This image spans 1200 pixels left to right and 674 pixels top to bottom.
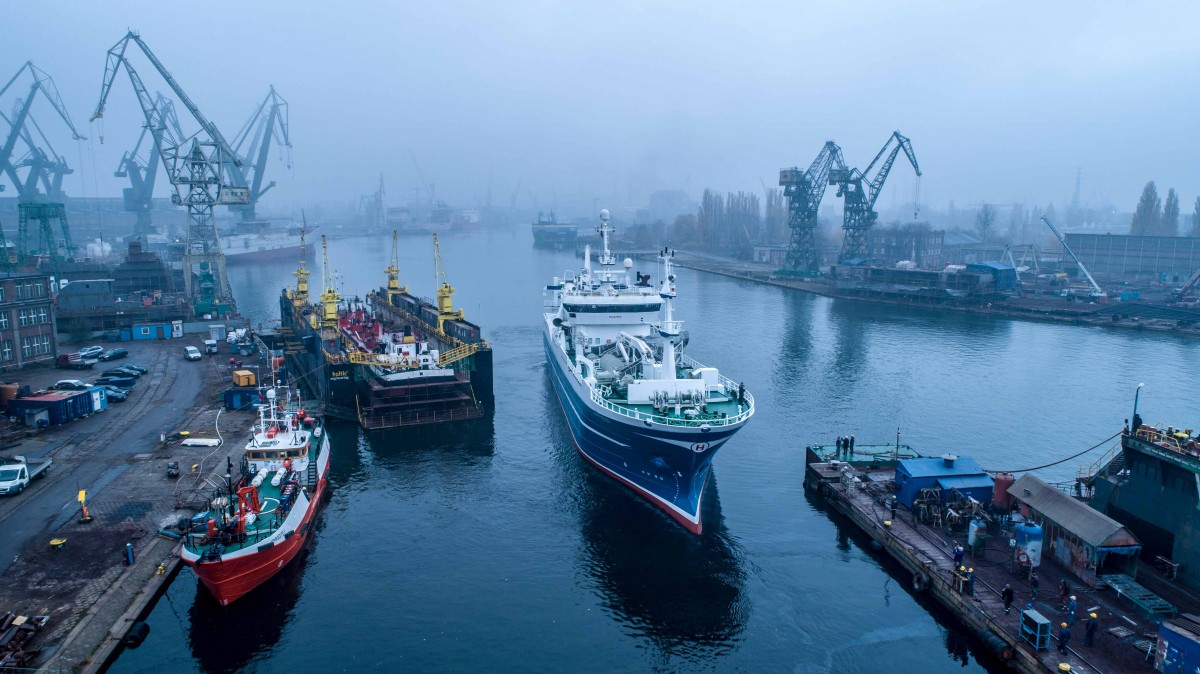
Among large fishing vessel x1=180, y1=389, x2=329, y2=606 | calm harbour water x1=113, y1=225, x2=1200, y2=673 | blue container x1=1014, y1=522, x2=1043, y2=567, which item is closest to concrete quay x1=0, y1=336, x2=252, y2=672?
calm harbour water x1=113, y1=225, x2=1200, y2=673

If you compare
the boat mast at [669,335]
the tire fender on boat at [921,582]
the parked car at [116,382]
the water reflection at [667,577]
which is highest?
the boat mast at [669,335]

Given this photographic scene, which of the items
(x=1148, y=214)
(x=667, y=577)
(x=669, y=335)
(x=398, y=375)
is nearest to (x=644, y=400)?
(x=669, y=335)

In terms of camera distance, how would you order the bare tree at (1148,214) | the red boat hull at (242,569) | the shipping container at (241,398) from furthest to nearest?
the bare tree at (1148,214), the shipping container at (241,398), the red boat hull at (242,569)

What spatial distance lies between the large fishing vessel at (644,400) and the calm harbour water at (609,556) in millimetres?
1162

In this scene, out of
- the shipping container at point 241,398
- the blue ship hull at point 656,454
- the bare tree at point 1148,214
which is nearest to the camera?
the blue ship hull at point 656,454

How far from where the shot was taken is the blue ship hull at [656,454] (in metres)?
20.2

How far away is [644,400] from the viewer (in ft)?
74.8

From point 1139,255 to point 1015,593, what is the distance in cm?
9745

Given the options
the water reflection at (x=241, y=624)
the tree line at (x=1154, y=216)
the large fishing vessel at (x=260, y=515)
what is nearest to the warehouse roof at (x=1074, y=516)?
the water reflection at (x=241, y=624)

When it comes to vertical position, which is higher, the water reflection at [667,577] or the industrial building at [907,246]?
the industrial building at [907,246]

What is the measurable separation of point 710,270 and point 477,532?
3779 inches

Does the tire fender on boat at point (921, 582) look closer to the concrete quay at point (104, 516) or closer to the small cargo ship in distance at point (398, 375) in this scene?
the concrete quay at point (104, 516)

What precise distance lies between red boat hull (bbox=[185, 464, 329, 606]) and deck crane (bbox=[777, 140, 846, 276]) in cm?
8635

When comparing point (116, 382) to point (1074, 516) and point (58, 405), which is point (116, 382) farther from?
point (1074, 516)
